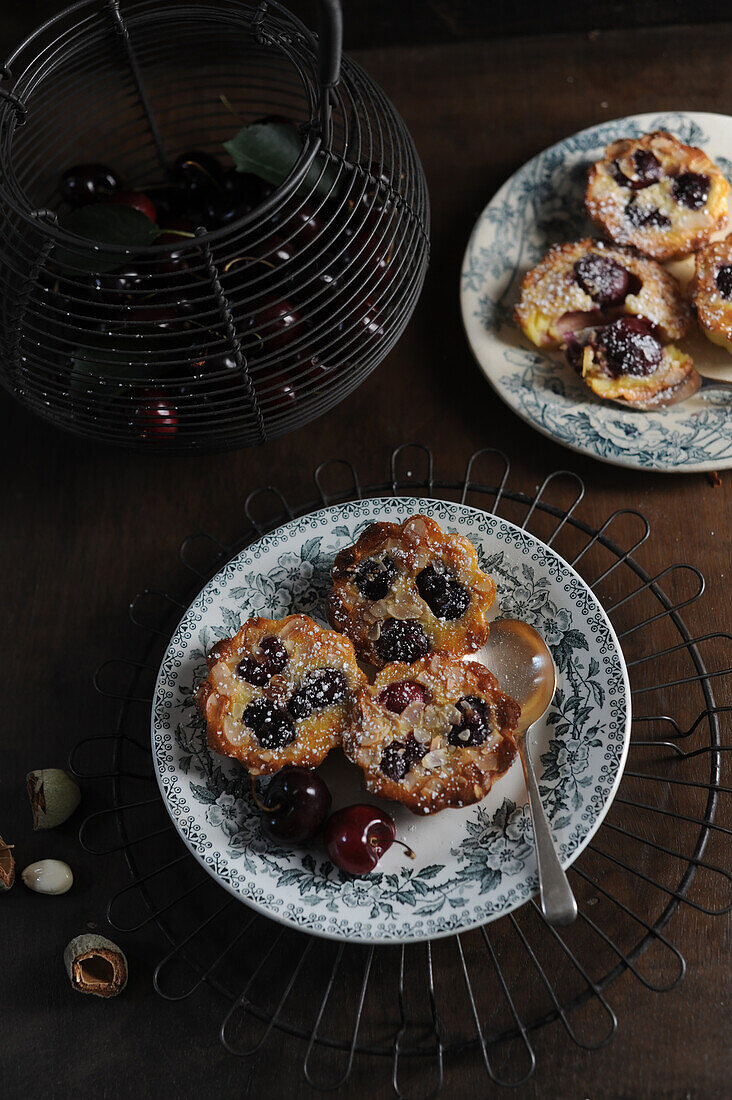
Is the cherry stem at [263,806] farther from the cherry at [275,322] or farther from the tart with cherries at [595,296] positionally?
the tart with cherries at [595,296]

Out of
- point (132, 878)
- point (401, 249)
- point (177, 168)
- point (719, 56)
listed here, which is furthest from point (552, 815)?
point (719, 56)

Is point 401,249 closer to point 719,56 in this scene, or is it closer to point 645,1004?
point 719,56

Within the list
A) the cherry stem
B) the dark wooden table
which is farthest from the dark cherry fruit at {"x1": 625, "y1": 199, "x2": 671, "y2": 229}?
the cherry stem

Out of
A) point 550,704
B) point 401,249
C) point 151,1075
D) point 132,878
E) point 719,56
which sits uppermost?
point 719,56

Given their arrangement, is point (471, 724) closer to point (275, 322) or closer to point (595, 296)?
point (275, 322)

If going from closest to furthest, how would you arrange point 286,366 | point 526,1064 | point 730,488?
point 526,1064 < point 286,366 < point 730,488

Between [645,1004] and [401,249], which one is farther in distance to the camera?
[401,249]

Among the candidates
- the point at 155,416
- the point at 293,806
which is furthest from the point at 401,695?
the point at 155,416
